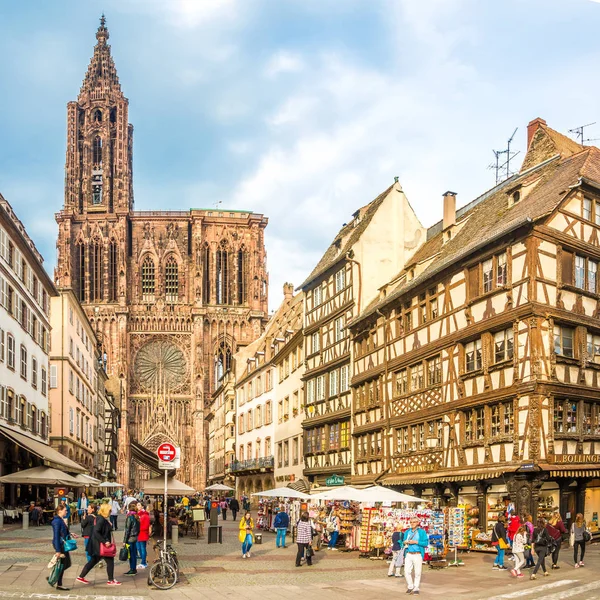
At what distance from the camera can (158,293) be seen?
105 meters

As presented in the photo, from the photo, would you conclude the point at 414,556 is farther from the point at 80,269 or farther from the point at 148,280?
the point at 80,269

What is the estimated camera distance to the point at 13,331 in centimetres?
3912

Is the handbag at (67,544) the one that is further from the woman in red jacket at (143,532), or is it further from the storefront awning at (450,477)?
the storefront awning at (450,477)

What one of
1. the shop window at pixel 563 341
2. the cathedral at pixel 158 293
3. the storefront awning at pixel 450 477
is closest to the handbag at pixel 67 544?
the storefront awning at pixel 450 477

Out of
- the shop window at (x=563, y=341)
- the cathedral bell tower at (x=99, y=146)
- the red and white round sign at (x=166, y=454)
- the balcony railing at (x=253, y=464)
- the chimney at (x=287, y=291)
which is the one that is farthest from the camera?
the cathedral bell tower at (x=99, y=146)

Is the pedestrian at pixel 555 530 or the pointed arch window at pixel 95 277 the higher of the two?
the pointed arch window at pixel 95 277

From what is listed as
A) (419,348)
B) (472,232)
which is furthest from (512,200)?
(419,348)

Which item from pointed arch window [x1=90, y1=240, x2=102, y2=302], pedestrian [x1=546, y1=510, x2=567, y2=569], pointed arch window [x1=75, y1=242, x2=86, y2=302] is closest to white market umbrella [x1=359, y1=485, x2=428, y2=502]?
pedestrian [x1=546, y1=510, x2=567, y2=569]

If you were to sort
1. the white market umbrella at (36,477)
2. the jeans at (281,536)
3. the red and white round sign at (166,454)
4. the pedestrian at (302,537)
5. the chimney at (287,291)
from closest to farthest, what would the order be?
the red and white round sign at (166,454) < the pedestrian at (302,537) < the jeans at (281,536) < the white market umbrella at (36,477) < the chimney at (287,291)

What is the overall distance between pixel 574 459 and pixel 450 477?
4002 millimetres

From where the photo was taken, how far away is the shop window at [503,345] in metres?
27.2

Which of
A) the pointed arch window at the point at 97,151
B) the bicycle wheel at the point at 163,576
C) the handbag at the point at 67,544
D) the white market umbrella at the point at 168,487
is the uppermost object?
the pointed arch window at the point at 97,151

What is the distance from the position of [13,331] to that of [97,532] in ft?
76.5

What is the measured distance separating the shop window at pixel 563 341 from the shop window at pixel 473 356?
2556mm
